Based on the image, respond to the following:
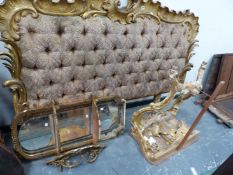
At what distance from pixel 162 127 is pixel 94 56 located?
0.68 m

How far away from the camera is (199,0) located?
157cm

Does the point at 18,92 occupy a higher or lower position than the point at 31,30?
lower

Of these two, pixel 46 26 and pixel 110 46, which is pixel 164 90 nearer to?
pixel 110 46

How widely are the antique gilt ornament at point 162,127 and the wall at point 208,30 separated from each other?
63cm

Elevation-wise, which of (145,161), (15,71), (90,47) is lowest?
(145,161)

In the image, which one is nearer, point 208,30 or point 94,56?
point 94,56

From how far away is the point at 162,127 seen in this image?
141 cm

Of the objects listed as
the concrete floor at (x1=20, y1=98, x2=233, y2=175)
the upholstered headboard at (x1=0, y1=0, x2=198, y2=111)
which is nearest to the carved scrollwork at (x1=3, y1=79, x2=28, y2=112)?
the upholstered headboard at (x1=0, y1=0, x2=198, y2=111)

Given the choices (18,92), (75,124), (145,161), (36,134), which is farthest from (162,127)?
(18,92)

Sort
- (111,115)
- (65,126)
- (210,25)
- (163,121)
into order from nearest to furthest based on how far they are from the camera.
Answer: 1. (65,126)
2. (111,115)
3. (163,121)
4. (210,25)

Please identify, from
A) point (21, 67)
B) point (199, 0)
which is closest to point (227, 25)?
point (199, 0)

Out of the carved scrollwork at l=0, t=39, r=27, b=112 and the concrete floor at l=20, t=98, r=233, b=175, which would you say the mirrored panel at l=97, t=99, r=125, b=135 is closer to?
the concrete floor at l=20, t=98, r=233, b=175

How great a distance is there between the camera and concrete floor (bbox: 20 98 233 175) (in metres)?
1.10

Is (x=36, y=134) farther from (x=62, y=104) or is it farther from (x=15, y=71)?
(x=15, y=71)
